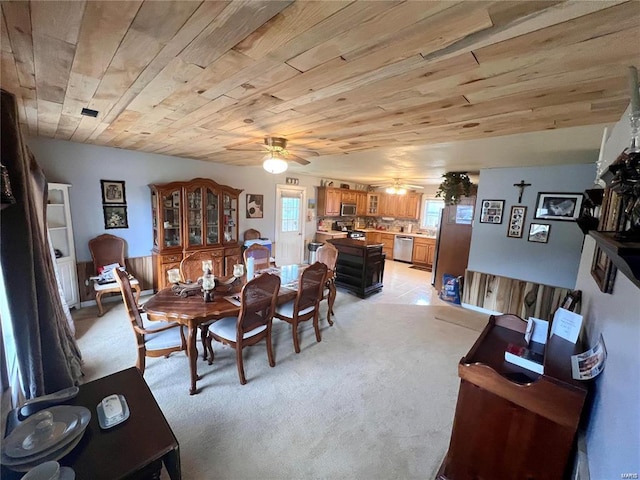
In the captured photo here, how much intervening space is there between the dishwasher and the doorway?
114 inches

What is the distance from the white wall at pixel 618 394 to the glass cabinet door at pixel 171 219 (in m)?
4.59

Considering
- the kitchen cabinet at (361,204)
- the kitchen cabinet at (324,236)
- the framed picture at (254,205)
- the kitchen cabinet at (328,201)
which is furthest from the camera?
the kitchen cabinet at (361,204)

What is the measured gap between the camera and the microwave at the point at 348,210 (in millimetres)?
7223

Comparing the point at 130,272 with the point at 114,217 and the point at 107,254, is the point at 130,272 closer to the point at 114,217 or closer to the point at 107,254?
the point at 107,254

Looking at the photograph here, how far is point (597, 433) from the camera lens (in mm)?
990

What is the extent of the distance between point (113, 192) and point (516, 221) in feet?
19.1

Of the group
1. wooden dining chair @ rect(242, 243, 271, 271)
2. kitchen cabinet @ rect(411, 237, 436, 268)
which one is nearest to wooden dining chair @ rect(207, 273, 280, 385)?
wooden dining chair @ rect(242, 243, 271, 271)

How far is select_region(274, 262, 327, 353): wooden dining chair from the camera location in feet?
8.96

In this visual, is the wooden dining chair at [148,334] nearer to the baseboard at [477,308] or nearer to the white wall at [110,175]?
the white wall at [110,175]

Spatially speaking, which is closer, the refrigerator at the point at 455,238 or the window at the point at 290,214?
the refrigerator at the point at 455,238

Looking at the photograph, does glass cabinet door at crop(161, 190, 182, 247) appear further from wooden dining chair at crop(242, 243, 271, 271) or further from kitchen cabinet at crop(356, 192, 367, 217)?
kitchen cabinet at crop(356, 192, 367, 217)

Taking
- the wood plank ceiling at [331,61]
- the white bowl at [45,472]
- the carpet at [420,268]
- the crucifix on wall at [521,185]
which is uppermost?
the wood plank ceiling at [331,61]

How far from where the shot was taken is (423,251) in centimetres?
714

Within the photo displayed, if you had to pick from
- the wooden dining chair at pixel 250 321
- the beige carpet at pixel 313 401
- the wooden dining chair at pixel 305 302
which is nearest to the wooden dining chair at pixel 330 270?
the beige carpet at pixel 313 401
